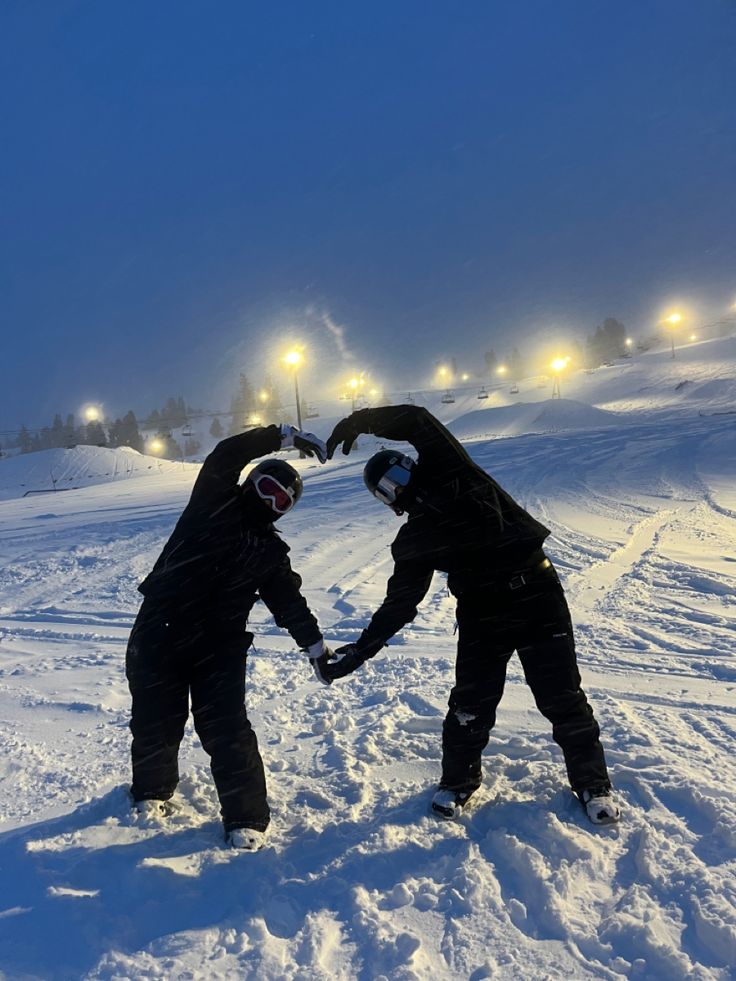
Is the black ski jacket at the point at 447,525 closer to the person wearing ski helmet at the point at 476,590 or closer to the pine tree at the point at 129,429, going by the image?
the person wearing ski helmet at the point at 476,590

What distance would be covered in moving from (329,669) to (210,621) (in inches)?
29.4

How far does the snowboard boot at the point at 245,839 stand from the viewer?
2.90 meters

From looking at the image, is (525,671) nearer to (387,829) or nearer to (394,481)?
(387,829)

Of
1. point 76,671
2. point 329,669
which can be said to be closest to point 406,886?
point 329,669

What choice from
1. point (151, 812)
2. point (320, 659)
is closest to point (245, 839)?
point (151, 812)

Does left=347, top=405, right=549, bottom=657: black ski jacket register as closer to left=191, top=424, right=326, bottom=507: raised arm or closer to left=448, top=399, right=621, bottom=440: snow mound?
left=191, top=424, right=326, bottom=507: raised arm

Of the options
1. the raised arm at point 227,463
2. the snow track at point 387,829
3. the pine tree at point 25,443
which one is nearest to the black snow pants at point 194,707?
the snow track at point 387,829

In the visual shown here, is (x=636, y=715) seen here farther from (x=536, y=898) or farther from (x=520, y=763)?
(x=536, y=898)

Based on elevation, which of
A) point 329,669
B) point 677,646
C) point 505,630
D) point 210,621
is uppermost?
point 210,621

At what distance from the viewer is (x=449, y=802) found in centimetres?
312

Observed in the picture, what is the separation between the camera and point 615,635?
18.6ft

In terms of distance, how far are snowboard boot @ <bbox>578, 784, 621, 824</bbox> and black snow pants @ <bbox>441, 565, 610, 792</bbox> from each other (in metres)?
0.03

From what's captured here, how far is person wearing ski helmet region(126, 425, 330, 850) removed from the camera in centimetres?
310

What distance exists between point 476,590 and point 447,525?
1.29ft
